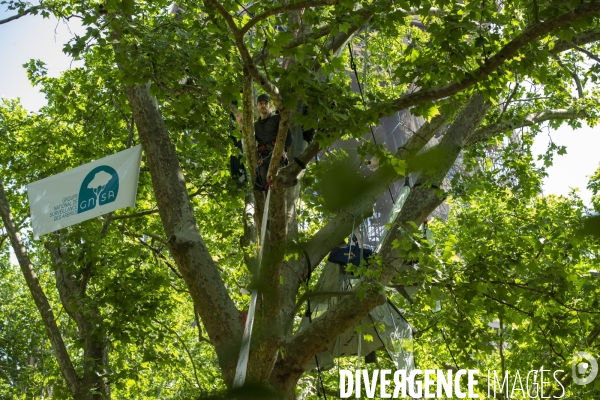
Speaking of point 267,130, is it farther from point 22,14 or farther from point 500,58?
point 22,14

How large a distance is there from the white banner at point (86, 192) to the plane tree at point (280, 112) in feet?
0.98

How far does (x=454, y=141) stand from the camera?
5836mm

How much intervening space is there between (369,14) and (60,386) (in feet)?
15.4

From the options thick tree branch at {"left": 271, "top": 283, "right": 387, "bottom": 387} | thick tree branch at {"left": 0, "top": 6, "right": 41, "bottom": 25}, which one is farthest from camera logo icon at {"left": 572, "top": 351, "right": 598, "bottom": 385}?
thick tree branch at {"left": 0, "top": 6, "right": 41, "bottom": 25}

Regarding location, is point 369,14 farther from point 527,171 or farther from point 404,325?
point 527,171

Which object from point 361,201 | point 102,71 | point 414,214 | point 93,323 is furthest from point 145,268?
point 361,201

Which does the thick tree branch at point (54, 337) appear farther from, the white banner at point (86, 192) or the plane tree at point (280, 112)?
the white banner at point (86, 192)

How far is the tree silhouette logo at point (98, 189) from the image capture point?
6.43 m

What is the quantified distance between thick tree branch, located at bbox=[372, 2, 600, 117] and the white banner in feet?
9.54

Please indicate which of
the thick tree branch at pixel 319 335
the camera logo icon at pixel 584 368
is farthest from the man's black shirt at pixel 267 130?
the camera logo icon at pixel 584 368

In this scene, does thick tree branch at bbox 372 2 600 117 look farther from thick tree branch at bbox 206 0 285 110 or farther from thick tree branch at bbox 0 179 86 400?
thick tree branch at bbox 0 179 86 400

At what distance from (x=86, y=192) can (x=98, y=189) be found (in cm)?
13

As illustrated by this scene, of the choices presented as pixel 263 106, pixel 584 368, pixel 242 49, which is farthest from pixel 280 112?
pixel 584 368

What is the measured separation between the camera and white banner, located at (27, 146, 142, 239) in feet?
21.1
